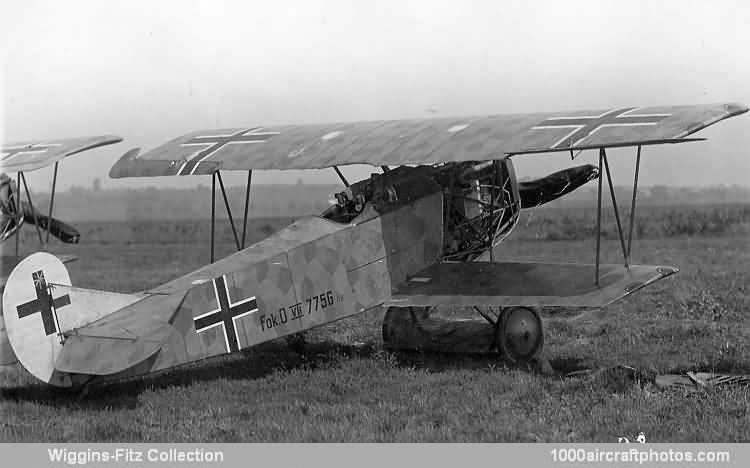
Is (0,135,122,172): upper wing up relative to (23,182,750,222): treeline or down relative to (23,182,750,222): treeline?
up

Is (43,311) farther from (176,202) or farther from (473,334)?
(176,202)

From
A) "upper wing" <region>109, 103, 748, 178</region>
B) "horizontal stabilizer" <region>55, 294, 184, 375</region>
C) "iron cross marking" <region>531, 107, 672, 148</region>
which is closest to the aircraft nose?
"upper wing" <region>109, 103, 748, 178</region>

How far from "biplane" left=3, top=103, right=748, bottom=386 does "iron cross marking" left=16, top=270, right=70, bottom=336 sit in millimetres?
12

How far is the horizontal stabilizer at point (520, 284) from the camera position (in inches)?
384

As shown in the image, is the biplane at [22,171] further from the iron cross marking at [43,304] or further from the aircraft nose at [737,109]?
the aircraft nose at [737,109]

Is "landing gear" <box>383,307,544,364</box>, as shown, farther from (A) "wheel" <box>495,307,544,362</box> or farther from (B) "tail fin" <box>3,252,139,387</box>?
(B) "tail fin" <box>3,252,139,387</box>

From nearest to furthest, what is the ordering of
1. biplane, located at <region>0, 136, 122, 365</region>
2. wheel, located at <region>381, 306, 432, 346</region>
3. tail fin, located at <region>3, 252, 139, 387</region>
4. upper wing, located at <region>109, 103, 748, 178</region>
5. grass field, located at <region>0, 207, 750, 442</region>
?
grass field, located at <region>0, 207, 750, 442</region>
tail fin, located at <region>3, 252, 139, 387</region>
upper wing, located at <region>109, 103, 748, 178</region>
biplane, located at <region>0, 136, 122, 365</region>
wheel, located at <region>381, 306, 432, 346</region>

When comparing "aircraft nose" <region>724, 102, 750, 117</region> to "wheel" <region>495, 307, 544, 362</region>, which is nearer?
"aircraft nose" <region>724, 102, 750, 117</region>

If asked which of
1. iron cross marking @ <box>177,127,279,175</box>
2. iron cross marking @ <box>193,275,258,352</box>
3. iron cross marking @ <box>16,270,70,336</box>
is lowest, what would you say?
iron cross marking @ <box>193,275,258,352</box>

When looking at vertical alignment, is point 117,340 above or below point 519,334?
above

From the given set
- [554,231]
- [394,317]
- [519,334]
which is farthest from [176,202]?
[519,334]

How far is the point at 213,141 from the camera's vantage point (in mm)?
12734

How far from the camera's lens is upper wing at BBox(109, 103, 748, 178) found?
875 cm

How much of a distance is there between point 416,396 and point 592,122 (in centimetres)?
323
